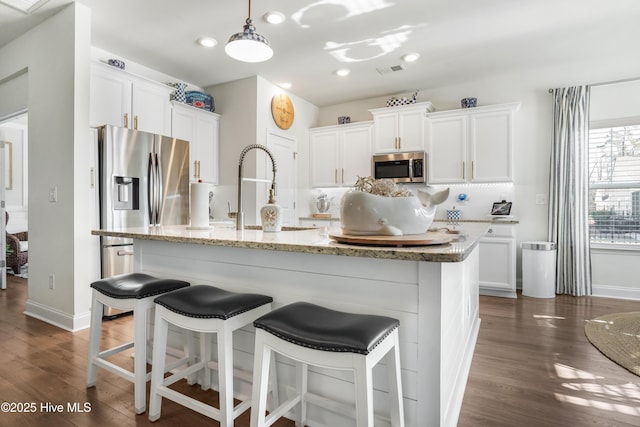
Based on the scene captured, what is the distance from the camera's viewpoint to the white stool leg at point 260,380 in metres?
1.27

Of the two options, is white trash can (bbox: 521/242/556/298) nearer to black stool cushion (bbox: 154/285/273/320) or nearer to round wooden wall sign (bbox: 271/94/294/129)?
round wooden wall sign (bbox: 271/94/294/129)

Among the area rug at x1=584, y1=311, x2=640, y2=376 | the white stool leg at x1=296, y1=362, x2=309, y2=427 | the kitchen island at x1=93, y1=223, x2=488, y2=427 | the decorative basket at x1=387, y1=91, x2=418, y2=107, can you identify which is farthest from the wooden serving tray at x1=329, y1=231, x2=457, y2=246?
the decorative basket at x1=387, y1=91, x2=418, y2=107

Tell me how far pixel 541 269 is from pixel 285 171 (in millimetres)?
3449

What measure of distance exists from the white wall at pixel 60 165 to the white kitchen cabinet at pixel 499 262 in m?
4.10

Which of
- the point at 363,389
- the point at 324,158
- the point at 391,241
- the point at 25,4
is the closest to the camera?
the point at 363,389

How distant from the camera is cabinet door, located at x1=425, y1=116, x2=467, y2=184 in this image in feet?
14.5

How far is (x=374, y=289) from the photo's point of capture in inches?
55.6

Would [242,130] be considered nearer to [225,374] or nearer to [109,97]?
[109,97]

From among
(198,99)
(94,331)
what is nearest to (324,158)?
(198,99)

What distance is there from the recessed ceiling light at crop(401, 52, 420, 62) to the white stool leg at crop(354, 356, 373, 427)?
3.60 meters

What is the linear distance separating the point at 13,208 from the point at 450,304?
7.69 m

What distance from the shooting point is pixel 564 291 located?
4.11 meters

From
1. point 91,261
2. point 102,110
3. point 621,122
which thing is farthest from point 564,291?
point 102,110

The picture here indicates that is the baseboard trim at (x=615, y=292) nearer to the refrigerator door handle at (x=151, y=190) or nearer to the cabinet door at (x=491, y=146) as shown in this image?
the cabinet door at (x=491, y=146)
